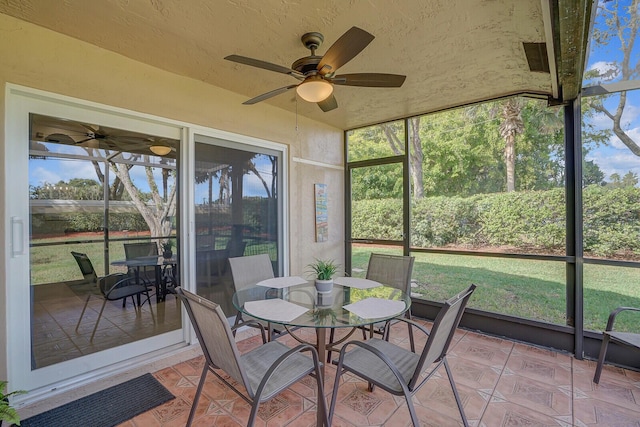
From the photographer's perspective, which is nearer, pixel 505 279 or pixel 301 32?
pixel 301 32

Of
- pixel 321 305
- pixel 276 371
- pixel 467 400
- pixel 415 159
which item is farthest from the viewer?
pixel 415 159

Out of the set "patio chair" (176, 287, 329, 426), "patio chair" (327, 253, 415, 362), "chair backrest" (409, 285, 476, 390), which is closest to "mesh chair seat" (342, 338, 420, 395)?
"chair backrest" (409, 285, 476, 390)

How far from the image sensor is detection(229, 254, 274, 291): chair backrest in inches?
104

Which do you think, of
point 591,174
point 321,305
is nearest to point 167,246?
point 321,305

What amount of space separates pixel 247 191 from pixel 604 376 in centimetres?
377

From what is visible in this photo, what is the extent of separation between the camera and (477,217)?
3.67 meters

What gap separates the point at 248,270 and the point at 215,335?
1299mm

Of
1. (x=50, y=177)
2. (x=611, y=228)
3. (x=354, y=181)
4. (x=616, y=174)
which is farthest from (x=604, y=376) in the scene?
(x=50, y=177)

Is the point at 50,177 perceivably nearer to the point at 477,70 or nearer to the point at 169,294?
the point at 169,294

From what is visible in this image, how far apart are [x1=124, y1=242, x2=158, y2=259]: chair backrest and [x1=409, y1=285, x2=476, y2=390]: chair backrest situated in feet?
8.06

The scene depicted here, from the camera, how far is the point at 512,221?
3416mm

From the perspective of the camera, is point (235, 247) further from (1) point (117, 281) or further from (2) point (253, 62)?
(2) point (253, 62)

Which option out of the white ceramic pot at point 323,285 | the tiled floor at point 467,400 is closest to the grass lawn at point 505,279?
the tiled floor at point 467,400

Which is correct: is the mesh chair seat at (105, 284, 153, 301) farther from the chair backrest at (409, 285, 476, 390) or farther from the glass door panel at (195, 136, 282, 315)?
the chair backrest at (409, 285, 476, 390)
